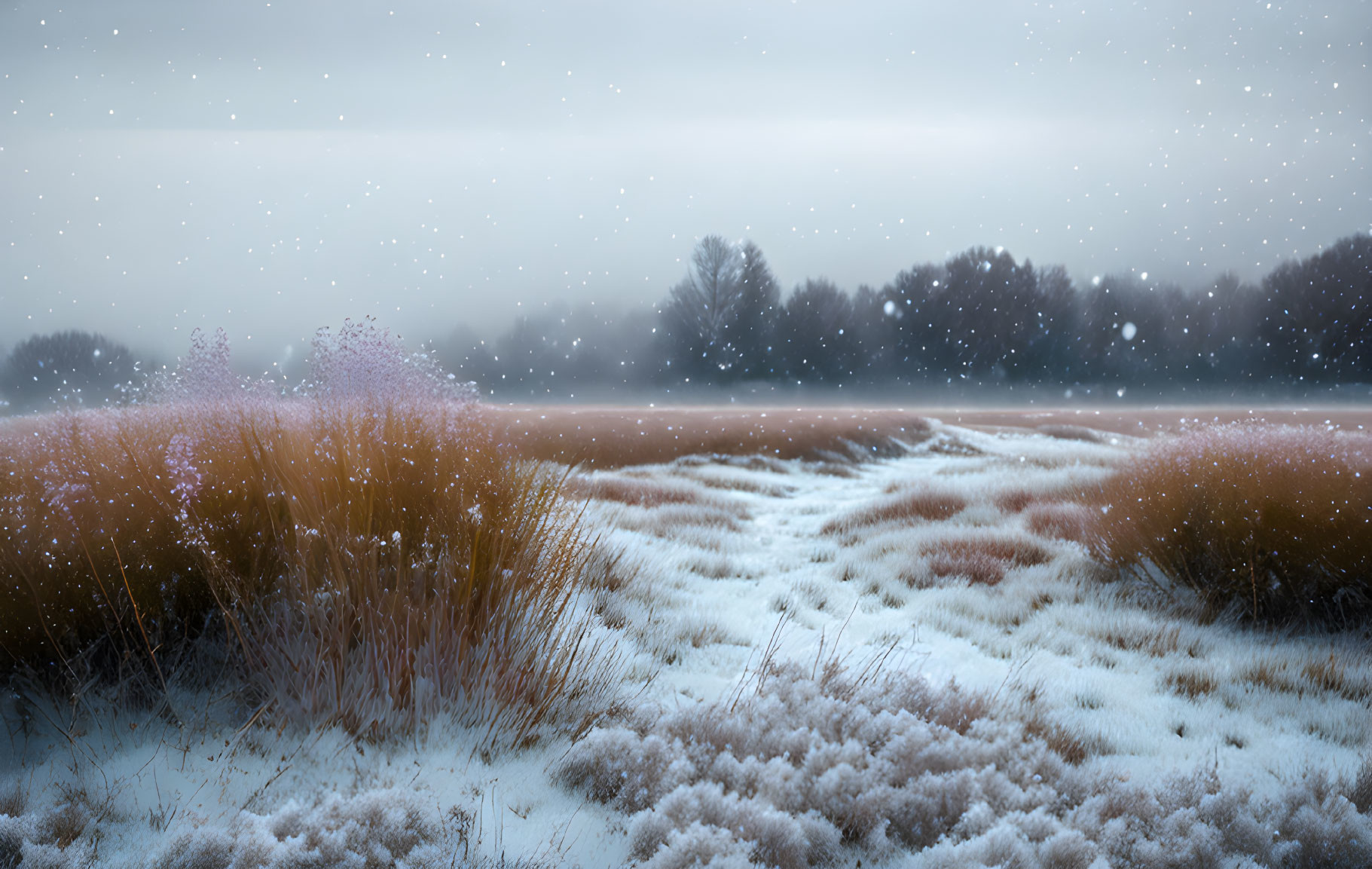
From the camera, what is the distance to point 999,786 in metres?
2.54

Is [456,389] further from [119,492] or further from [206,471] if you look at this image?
[119,492]

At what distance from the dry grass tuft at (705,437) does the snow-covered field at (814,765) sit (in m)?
8.98

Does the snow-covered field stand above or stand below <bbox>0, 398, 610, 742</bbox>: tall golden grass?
below

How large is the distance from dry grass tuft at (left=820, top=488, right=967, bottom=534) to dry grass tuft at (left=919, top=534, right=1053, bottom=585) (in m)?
1.30

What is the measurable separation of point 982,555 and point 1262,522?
216cm

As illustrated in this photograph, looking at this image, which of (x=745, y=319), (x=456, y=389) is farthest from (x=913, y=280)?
(x=456, y=389)

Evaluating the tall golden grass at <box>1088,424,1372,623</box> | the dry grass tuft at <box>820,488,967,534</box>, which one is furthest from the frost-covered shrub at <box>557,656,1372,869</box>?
the dry grass tuft at <box>820,488,967,534</box>

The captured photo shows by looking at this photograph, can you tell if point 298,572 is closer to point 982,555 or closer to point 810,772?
point 810,772

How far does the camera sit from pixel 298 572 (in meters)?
2.81

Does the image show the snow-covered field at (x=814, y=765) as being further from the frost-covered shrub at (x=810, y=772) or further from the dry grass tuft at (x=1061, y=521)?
the dry grass tuft at (x=1061, y=521)

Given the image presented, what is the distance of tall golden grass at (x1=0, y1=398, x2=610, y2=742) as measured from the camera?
2.62 metres

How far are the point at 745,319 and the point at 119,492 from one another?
32073 millimetres

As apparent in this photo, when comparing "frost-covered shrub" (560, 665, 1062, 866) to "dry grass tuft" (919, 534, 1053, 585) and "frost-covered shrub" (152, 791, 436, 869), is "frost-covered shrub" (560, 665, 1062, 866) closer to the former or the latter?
"frost-covered shrub" (152, 791, 436, 869)

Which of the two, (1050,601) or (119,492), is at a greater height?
(119,492)
